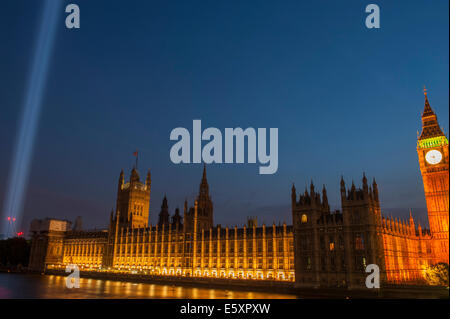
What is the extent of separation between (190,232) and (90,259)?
170 ft

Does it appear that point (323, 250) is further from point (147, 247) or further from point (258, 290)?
point (147, 247)

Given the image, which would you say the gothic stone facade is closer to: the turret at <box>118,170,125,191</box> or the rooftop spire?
the turret at <box>118,170,125,191</box>

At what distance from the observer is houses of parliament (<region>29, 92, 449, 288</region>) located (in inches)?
2643

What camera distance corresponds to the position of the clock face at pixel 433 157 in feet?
→ 286

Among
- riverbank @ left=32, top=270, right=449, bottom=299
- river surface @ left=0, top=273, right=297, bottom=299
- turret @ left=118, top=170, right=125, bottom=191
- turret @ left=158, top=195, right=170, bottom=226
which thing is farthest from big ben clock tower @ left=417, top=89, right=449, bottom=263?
turret @ left=118, top=170, right=125, bottom=191

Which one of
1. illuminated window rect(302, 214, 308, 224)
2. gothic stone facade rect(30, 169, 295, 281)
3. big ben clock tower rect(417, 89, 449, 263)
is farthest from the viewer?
gothic stone facade rect(30, 169, 295, 281)

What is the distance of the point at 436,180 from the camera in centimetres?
8606

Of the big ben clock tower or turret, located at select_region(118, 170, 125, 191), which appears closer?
the big ben clock tower

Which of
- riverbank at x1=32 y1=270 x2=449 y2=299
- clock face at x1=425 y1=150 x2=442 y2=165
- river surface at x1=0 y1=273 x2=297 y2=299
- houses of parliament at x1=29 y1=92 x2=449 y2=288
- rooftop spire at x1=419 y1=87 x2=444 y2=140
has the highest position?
rooftop spire at x1=419 y1=87 x2=444 y2=140

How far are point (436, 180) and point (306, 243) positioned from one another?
38.4 metres

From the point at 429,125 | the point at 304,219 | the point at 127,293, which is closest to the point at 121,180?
the point at 127,293

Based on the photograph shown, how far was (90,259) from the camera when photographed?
136m
